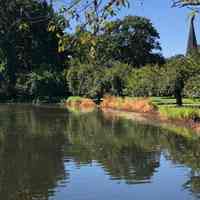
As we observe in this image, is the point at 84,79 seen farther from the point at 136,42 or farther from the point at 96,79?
the point at 136,42

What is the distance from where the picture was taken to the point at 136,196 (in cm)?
1445

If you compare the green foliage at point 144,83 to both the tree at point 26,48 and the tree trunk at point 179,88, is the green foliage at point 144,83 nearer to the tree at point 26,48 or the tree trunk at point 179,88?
the tree trunk at point 179,88

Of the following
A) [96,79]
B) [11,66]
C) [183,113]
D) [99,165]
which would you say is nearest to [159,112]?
[183,113]

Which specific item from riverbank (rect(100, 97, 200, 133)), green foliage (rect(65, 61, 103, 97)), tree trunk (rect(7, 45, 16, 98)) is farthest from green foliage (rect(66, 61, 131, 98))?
tree trunk (rect(7, 45, 16, 98))

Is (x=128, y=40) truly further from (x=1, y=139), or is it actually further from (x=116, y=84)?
(x=1, y=139)

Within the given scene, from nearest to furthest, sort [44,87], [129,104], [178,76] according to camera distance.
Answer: [178,76]
[129,104]
[44,87]

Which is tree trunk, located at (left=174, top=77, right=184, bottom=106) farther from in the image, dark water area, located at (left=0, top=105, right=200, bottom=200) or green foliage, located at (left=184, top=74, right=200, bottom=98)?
dark water area, located at (left=0, top=105, right=200, bottom=200)

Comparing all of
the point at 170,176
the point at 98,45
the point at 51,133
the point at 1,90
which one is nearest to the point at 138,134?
the point at 51,133

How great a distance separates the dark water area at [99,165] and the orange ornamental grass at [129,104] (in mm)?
14639

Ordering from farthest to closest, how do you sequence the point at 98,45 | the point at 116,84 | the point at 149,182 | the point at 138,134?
the point at 116,84, the point at 138,134, the point at 149,182, the point at 98,45

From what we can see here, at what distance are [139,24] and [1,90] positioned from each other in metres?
27.6

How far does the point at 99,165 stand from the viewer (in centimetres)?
2052

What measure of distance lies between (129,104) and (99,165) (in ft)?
120

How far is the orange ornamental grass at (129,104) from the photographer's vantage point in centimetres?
5041
